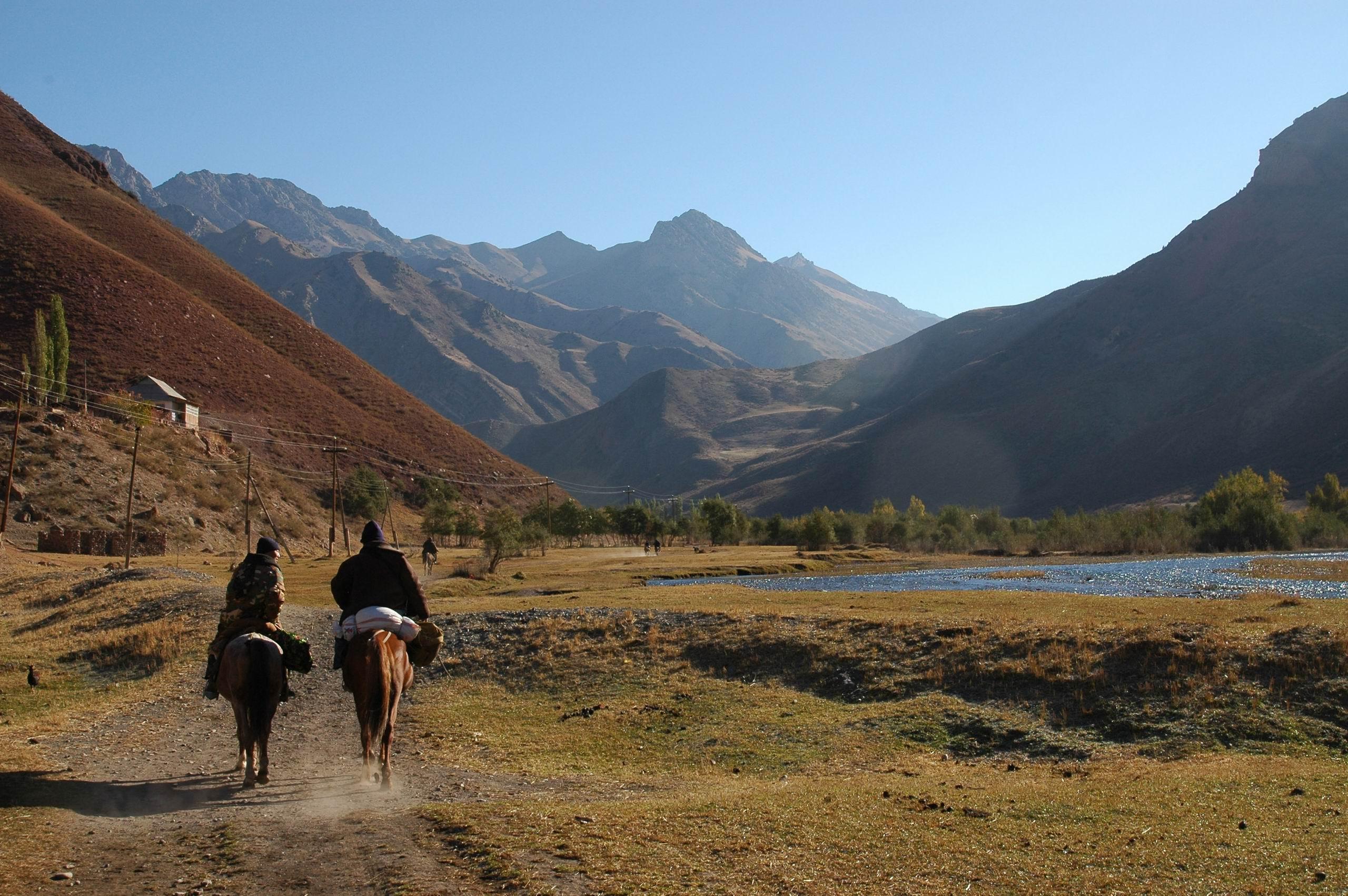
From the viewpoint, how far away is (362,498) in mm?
98938

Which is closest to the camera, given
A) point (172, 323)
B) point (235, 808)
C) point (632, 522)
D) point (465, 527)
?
point (235, 808)

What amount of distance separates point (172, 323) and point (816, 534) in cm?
7699

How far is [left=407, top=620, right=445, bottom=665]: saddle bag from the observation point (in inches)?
510

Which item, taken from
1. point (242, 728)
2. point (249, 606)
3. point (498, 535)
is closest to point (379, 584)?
point (249, 606)

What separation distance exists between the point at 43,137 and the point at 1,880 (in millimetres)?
174529

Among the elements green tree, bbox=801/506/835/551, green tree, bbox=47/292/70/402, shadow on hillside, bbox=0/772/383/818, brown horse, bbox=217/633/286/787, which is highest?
green tree, bbox=47/292/70/402

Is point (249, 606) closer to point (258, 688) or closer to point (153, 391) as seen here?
point (258, 688)

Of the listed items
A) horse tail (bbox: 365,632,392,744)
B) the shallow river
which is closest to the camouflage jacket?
horse tail (bbox: 365,632,392,744)

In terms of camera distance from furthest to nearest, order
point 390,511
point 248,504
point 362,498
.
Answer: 1. point 362,498
2. point 390,511
3. point 248,504

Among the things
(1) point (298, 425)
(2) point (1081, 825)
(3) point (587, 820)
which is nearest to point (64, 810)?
(3) point (587, 820)

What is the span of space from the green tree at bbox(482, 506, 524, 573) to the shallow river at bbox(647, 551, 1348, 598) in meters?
9.96

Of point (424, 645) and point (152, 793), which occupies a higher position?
point (424, 645)

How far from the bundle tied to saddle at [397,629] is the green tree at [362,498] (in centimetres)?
8770

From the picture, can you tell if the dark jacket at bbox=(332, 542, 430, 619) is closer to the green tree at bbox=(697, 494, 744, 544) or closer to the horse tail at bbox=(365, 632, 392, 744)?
the horse tail at bbox=(365, 632, 392, 744)
